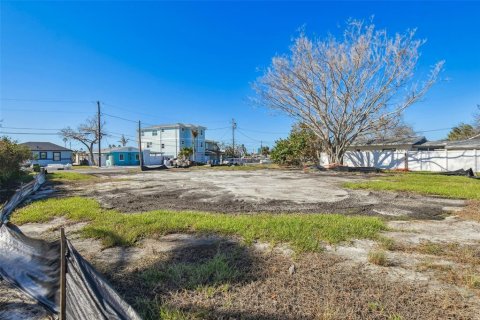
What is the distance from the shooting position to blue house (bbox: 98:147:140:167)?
4491 cm

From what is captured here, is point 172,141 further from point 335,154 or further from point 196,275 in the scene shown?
point 196,275

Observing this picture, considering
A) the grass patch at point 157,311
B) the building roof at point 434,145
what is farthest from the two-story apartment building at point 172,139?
the grass patch at point 157,311

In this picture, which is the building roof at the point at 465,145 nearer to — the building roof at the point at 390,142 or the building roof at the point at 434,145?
the building roof at the point at 434,145

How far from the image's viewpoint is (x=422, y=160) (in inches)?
842

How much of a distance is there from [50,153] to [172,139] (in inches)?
768

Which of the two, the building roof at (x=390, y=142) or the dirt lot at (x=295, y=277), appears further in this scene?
the building roof at (x=390, y=142)

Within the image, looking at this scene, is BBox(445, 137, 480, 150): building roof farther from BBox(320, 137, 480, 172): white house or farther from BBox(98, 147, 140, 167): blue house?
BBox(98, 147, 140, 167): blue house

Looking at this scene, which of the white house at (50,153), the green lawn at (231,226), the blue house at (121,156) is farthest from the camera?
the blue house at (121,156)

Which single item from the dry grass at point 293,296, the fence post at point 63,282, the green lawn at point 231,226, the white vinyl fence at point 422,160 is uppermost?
the white vinyl fence at point 422,160

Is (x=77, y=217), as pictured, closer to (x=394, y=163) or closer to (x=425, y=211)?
(x=425, y=211)

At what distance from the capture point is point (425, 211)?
6129 millimetres

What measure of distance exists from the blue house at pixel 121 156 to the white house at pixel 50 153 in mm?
6523

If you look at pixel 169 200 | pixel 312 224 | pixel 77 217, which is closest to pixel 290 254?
pixel 312 224

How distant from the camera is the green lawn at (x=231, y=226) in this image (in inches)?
155
